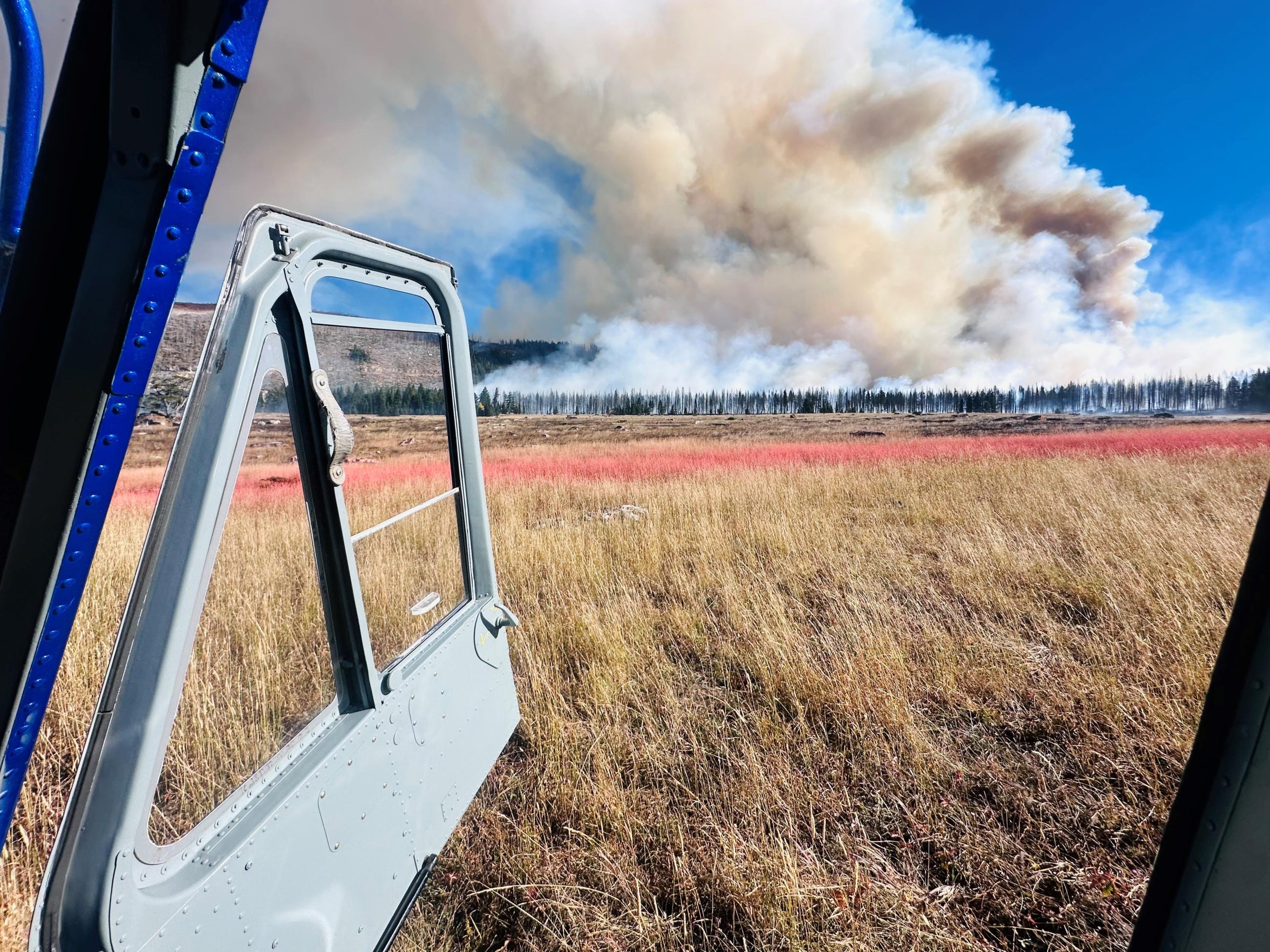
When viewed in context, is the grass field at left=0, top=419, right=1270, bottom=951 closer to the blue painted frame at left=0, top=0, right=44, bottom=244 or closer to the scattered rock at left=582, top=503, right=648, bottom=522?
the blue painted frame at left=0, top=0, right=44, bottom=244

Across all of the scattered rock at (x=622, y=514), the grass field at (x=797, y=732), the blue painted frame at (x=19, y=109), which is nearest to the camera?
the blue painted frame at (x=19, y=109)

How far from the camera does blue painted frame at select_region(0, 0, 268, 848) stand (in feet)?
2.82

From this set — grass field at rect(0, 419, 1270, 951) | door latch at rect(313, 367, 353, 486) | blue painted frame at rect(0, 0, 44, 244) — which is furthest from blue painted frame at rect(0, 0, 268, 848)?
blue painted frame at rect(0, 0, 44, 244)

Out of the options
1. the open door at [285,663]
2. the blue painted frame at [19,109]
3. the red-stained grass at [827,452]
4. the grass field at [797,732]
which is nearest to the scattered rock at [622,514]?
the grass field at [797,732]

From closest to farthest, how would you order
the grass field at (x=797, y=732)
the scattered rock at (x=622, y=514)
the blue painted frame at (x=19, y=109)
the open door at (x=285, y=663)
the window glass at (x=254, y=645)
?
the open door at (x=285, y=663) → the window glass at (x=254, y=645) → the blue painted frame at (x=19, y=109) → the grass field at (x=797, y=732) → the scattered rock at (x=622, y=514)

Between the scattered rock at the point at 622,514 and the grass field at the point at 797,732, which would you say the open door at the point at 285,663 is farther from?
the scattered rock at the point at 622,514

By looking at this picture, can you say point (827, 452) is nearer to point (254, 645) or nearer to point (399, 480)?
point (399, 480)

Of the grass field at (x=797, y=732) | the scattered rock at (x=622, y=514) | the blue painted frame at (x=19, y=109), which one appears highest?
the blue painted frame at (x=19, y=109)

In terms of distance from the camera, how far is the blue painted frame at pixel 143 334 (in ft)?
2.82

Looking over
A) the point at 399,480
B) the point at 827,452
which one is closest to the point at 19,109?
the point at 399,480

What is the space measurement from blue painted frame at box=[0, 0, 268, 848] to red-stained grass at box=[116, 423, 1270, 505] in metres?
10.0

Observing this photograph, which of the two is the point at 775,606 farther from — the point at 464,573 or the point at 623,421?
the point at 623,421

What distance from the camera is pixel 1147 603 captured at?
427cm

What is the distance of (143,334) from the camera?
0.88 meters
